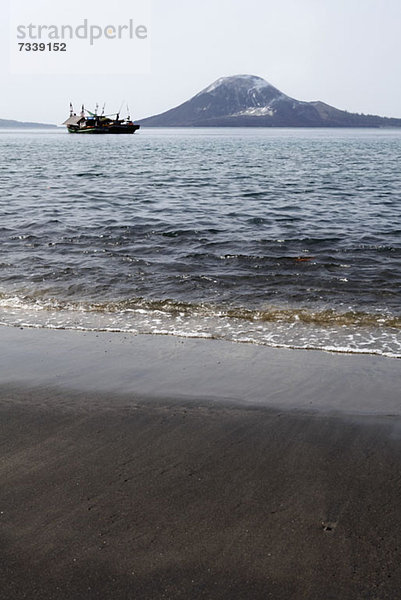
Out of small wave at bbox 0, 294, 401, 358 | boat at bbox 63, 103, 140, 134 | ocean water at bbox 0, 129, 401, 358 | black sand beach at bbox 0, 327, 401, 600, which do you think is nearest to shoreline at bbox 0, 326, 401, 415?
black sand beach at bbox 0, 327, 401, 600

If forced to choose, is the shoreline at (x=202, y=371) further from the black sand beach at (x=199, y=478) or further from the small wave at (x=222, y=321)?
the small wave at (x=222, y=321)

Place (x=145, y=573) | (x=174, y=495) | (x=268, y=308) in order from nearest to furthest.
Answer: (x=145, y=573), (x=174, y=495), (x=268, y=308)

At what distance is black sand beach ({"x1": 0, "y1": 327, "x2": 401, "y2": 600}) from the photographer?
296 cm

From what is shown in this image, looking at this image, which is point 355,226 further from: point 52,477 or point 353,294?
point 52,477

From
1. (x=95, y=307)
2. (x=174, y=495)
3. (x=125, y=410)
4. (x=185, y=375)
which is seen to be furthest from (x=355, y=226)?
(x=174, y=495)

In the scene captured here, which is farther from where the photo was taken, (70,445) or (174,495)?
(70,445)

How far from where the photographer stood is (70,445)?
4.32m

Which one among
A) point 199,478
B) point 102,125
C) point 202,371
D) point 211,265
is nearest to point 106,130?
point 102,125

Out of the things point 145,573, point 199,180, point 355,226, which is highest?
point 199,180

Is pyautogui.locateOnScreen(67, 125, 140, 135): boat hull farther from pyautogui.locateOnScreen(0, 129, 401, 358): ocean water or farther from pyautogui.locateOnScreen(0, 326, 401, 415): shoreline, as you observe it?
pyautogui.locateOnScreen(0, 326, 401, 415): shoreline

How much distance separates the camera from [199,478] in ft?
12.7

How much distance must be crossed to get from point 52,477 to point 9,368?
251 cm

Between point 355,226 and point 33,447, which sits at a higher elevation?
point 355,226

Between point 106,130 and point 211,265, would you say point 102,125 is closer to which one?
point 106,130
